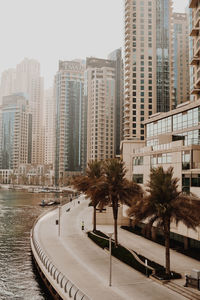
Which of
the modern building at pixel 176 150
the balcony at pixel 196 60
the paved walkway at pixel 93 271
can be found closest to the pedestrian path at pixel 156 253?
the modern building at pixel 176 150

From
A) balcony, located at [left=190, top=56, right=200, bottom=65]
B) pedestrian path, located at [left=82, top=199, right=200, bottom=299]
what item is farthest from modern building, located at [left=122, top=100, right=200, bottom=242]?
balcony, located at [left=190, top=56, right=200, bottom=65]

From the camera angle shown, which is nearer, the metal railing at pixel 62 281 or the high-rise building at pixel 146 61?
the metal railing at pixel 62 281

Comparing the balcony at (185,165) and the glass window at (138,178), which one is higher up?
the balcony at (185,165)

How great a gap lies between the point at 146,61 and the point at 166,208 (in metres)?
89.2

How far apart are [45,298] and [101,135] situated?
15204 cm

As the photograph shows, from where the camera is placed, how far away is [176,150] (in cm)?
3662

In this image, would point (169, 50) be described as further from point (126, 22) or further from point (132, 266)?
point (132, 266)

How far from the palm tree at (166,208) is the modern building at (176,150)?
753 centimetres

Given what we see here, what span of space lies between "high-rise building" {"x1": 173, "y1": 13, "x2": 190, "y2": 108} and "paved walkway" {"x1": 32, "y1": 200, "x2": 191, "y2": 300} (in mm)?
100032

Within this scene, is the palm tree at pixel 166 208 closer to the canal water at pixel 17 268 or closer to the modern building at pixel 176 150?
the modern building at pixel 176 150

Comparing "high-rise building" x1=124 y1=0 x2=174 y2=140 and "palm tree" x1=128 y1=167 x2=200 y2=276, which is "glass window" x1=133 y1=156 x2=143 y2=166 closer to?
"palm tree" x1=128 y1=167 x2=200 y2=276

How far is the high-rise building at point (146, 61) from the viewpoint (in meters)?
103

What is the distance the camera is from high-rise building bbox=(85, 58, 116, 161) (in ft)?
572

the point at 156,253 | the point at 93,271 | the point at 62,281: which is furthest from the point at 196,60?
the point at 62,281
